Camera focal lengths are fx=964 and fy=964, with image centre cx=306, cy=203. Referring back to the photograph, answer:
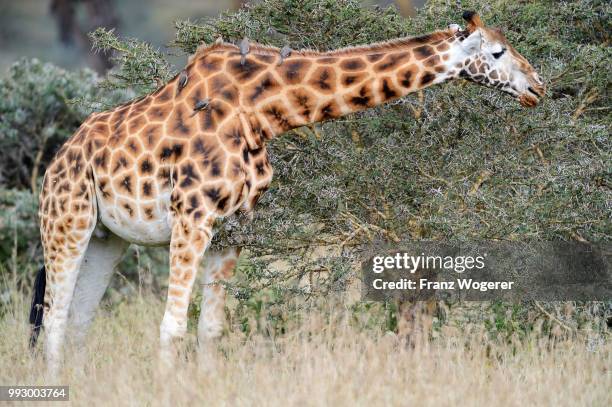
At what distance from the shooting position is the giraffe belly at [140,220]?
6289mm

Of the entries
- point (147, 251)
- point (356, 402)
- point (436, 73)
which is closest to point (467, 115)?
point (436, 73)

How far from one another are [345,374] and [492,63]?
6.92ft

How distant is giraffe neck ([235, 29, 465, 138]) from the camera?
19.7ft

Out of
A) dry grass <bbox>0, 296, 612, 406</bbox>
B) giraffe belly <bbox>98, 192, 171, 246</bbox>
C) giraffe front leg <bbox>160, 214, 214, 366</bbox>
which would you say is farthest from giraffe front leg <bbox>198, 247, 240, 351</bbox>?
giraffe front leg <bbox>160, 214, 214, 366</bbox>

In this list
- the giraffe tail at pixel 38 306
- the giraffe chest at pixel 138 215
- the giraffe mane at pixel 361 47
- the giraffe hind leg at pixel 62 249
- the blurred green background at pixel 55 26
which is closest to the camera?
the giraffe mane at pixel 361 47

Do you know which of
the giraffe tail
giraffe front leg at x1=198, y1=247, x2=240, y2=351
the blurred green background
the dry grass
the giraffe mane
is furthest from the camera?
the blurred green background

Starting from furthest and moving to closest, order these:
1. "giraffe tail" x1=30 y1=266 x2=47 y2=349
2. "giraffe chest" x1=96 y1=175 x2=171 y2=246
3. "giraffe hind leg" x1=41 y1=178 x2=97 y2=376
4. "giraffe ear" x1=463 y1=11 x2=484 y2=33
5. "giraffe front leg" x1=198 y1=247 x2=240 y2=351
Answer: "giraffe tail" x1=30 y1=266 x2=47 y2=349 < "giraffe front leg" x1=198 y1=247 x2=240 y2=351 < "giraffe hind leg" x1=41 y1=178 x2=97 y2=376 < "giraffe chest" x1=96 y1=175 x2=171 y2=246 < "giraffe ear" x1=463 y1=11 x2=484 y2=33

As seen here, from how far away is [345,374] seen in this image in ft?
18.0

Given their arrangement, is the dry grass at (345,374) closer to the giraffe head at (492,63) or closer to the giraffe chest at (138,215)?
the giraffe chest at (138,215)

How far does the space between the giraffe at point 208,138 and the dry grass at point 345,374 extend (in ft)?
1.24

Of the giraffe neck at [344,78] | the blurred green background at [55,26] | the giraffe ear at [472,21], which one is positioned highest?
the blurred green background at [55,26]

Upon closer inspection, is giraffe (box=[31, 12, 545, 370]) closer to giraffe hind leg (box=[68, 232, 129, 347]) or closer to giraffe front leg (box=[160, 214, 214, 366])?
giraffe front leg (box=[160, 214, 214, 366])

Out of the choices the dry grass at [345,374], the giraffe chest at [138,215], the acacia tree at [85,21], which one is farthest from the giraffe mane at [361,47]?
A: the acacia tree at [85,21]

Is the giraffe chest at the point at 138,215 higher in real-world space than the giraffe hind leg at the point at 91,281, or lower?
higher
